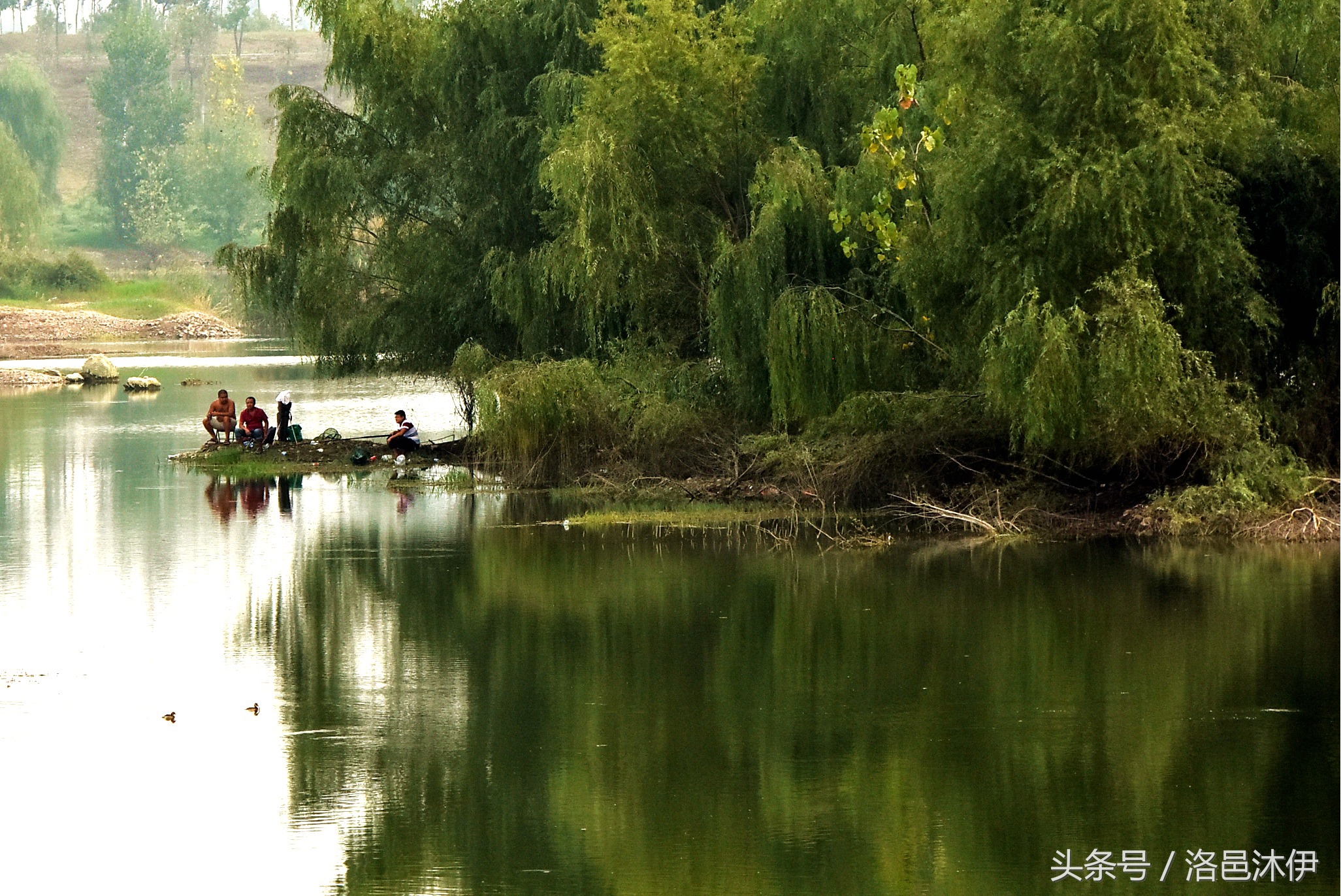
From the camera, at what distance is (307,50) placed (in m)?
148

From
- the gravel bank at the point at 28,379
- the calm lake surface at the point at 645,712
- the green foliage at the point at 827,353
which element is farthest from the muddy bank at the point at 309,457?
the gravel bank at the point at 28,379

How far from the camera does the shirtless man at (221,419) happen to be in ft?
90.7

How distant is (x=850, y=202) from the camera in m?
20.3

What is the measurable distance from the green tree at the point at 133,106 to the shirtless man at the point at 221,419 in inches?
3237

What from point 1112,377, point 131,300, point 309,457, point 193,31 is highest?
point 193,31

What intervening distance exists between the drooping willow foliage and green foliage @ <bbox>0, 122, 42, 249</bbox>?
6754 centimetres

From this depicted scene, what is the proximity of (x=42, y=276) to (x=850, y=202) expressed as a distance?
71872 mm

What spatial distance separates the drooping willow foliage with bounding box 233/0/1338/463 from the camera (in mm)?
17312

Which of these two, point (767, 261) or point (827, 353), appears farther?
point (767, 261)

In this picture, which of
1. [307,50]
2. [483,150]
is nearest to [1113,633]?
[483,150]

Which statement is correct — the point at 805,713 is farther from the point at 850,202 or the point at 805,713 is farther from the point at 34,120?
the point at 34,120

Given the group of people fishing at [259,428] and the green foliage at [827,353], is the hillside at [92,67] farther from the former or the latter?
the green foliage at [827,353]

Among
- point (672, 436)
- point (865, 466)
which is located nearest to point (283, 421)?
point (672, 436)

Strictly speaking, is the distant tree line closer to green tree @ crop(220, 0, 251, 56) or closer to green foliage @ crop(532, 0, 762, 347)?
green tree @ crop(220, 0, 251, 56)
